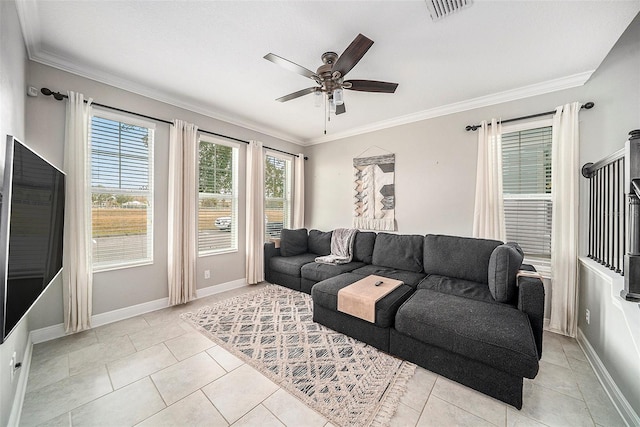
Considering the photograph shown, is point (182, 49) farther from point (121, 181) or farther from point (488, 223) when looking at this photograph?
point (488, 223)

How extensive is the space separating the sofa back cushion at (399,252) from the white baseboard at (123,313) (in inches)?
90.6

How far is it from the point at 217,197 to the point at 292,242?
1.41 meters

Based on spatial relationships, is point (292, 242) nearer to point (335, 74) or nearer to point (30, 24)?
point (335, 74)

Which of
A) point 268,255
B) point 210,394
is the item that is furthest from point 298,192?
point 210,394

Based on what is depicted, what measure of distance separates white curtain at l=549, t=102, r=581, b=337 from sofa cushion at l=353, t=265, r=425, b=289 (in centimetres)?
137

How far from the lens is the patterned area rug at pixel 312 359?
5.23 ft

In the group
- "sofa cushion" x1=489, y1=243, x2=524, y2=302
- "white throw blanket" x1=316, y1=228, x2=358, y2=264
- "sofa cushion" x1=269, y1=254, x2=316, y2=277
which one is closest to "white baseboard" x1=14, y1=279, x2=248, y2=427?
"sofa cushion" x1=269, y1=254, x2=316, y2=277

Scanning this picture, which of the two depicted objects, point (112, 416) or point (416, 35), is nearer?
point (112, 416)

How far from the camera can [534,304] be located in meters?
1.87

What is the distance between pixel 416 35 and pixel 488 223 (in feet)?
7.58

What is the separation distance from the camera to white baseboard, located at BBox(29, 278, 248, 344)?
2.29 m

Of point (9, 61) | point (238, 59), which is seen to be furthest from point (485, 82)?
point (9, 61)

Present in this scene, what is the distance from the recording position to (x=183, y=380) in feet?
5.97

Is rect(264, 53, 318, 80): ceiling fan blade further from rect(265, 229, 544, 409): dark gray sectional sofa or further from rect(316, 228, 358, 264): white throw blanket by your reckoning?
rect(316, 228, 358, 264): white throw blanket
